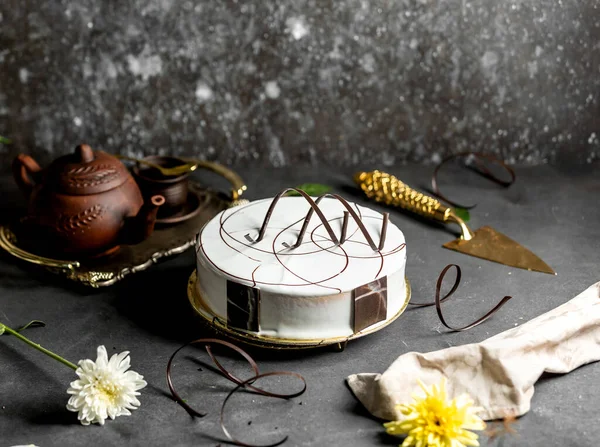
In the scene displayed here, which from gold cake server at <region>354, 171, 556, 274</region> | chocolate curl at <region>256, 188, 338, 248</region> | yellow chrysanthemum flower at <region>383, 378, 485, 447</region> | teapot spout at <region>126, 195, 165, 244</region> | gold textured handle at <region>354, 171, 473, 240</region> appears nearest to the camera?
yellow chrysanthemum flower at <region>383, 378, 485, 447</region>

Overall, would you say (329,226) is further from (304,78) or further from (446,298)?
(304,78)

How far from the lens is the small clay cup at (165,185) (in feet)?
4.71

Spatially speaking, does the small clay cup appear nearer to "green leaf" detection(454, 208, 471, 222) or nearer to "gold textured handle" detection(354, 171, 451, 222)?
"gold textured handle" detection(354, 171, 451, 222)

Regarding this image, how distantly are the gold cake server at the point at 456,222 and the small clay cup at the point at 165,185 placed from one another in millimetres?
384

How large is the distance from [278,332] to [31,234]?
522mm

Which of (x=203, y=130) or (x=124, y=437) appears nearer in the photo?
(x=124, y=437)

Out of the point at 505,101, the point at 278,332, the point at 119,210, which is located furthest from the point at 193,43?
the point at 278,332

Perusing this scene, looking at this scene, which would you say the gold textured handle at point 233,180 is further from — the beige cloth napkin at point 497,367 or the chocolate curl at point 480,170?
the beige cloth napkin at point 497,367

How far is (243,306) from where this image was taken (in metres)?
1.06

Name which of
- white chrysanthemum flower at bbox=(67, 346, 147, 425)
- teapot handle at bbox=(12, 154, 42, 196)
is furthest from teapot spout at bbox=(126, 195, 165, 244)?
white chrysanthemum flower at bbox=(67, 346, 147, 425)

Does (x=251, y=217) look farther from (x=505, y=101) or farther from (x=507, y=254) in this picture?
(x=505, y=101)

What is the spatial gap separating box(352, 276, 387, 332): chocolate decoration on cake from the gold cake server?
368 millimetres

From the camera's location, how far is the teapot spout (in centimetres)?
125

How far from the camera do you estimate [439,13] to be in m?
1.65
